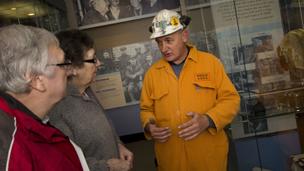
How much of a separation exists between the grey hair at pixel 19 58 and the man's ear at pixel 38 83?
0.02m

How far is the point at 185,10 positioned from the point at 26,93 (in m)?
4.46

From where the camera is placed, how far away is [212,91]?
2.71 metres

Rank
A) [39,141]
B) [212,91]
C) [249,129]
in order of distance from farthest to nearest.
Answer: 1. [249,129]
2. [212,91]
3. [39,141]

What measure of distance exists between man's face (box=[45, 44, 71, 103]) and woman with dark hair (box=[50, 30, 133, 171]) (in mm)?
484

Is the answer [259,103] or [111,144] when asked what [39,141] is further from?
[259,103]

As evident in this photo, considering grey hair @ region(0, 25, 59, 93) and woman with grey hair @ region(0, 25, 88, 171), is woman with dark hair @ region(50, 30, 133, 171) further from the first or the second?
grey hair @ region(0, 25, 59, 93)

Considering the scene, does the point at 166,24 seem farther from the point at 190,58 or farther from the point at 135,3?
the point at 135,3

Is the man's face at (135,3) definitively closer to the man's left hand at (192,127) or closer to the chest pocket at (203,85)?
the chest pocket at (203,85)

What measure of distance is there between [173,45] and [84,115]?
0.87 metres

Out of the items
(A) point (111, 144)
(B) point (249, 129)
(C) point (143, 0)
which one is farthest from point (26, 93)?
(C) point (143, 0)

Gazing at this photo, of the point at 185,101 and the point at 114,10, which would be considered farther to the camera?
the point at 114,10

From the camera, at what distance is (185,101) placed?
2.66m

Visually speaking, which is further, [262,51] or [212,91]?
[262,51]

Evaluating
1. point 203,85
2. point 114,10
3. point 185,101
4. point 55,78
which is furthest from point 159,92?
point 114,10
